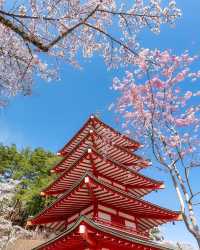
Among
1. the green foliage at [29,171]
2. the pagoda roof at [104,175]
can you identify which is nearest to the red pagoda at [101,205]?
the pagoda roof at [104,175]

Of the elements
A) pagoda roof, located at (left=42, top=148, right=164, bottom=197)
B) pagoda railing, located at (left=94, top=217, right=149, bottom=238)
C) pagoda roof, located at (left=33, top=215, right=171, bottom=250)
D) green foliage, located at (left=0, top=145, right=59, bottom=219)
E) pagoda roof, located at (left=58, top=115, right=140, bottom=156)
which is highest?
green foliage, located at (left=0, top=145, right=59, bottom=219)

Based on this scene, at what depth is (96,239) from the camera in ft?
33.7

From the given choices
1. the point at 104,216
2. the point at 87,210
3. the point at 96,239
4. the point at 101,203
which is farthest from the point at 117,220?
the point at 96,239

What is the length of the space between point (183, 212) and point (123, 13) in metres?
3.92

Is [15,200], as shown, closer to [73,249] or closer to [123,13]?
[73,249]

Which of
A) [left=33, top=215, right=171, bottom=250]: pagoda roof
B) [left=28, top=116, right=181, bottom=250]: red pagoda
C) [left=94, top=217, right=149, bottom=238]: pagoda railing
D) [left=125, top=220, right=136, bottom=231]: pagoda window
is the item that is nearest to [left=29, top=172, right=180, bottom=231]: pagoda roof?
[left=28, top=116, right=181, bottom=250]: red pagoda

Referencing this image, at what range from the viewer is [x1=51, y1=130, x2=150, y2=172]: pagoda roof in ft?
48.2

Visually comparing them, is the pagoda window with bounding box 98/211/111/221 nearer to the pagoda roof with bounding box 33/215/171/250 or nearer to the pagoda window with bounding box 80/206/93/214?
the pagoda window with bounding box 80/206/93/214

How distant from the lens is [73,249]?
1102cm

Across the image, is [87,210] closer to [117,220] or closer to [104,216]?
[104,216]

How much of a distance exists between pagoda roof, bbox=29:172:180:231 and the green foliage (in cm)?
1634

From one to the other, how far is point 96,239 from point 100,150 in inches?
194

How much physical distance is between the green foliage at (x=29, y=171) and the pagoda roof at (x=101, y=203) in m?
16.3

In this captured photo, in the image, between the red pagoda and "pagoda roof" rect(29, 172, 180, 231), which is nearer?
the red pagoda
